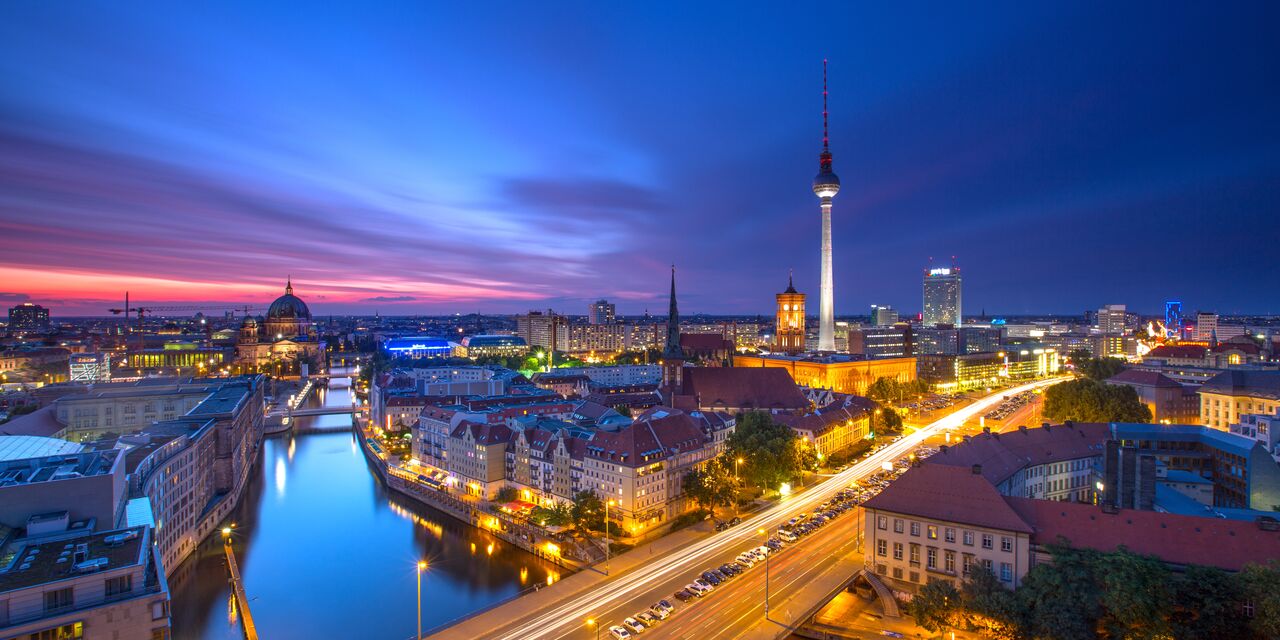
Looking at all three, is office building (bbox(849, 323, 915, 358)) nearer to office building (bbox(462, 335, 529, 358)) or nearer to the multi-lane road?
office building (bbox(462, 335, 529, 358))

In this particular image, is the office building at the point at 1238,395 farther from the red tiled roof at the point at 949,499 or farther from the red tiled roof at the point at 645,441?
the red tiled roof at the point at 645,441

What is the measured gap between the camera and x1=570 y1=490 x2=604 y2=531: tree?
25016 mm

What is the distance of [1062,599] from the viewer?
48.0ft

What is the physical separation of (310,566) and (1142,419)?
1880 inches

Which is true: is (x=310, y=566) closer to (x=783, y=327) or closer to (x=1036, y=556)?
(x=1036, y=556)

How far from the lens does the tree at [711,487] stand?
26531 mm

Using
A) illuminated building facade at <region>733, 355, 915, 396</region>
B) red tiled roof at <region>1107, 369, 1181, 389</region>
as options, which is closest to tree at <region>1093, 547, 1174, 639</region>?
red tiled roof at <region>1107, 369, 1181, 389</region>

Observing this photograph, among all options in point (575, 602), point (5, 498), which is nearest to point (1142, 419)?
point (575, 602)

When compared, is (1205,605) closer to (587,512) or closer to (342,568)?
(587,512)

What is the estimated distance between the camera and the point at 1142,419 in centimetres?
3769

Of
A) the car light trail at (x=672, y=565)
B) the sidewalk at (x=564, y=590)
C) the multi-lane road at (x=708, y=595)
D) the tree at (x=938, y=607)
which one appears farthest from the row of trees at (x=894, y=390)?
the tree at (x=938, y=607)

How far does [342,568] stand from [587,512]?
35.2ft

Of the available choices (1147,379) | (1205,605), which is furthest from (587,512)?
(1147,379)

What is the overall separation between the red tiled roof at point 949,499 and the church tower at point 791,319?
61831mm
